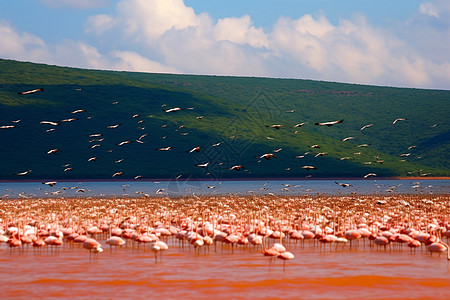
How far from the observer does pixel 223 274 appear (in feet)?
58.1

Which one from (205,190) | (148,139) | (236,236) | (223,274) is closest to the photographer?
(223,274)

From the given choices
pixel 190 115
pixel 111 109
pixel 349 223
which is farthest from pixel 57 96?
pixel 349 223

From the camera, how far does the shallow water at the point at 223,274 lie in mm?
15430

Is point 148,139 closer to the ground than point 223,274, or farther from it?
farther from it

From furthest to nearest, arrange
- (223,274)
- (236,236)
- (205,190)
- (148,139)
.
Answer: (148,139) < (205,190) < (236,236) < (223,274)

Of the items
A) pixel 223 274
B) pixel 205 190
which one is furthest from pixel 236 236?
pixel 205 190

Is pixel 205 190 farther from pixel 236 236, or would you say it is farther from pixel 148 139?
pixel 148 139

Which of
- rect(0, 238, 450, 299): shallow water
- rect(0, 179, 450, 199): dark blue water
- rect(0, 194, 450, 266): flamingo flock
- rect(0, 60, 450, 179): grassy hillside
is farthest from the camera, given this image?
rect(0, 60, 450, 179): grassy hillside

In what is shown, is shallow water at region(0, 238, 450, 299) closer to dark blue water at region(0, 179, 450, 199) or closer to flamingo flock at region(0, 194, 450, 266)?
flamingo flock at region(0, 194, 450, 266)

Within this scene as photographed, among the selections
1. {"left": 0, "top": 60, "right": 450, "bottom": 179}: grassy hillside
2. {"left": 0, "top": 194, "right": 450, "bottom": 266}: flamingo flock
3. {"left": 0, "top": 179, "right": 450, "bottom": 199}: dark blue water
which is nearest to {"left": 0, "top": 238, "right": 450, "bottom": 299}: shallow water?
{"left": 0, "top": 194, "right": 450, "bottom": 266}: flamingo flock

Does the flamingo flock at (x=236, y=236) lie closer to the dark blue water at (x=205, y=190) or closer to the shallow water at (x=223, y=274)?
the shallow water at (x=223, y=274)

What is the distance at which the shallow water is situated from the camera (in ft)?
50.6

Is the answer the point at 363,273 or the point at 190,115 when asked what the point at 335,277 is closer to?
the point at 363,273

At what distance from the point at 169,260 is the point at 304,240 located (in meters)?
6.29
